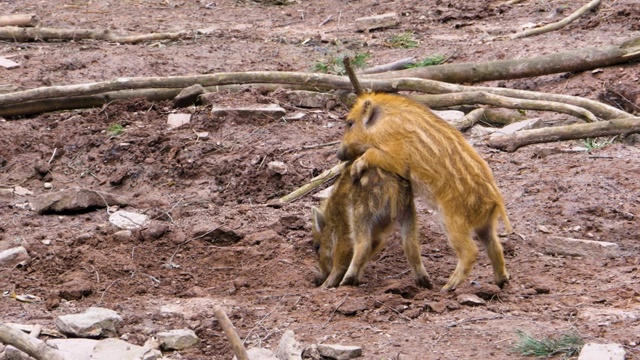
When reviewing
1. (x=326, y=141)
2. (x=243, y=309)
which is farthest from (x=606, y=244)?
(x=326, y=141)

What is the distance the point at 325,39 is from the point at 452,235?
327 inches

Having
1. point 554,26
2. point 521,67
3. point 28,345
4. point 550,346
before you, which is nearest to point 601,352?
point 550,346

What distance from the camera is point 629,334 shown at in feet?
18.4

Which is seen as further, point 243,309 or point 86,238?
point 86,238

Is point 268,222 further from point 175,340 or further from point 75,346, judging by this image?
point 75,346

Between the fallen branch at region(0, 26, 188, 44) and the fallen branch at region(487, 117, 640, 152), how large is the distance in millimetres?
6402

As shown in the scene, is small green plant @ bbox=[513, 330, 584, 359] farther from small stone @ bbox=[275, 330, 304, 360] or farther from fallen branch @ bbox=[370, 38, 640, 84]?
fallen branch @ bbox=[370, 38, 640, 84]

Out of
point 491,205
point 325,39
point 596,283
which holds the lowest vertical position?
point 325,39

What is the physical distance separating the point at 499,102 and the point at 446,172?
3510mm

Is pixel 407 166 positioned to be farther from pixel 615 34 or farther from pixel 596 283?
pixel 615 34

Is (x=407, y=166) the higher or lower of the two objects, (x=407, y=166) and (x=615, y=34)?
the higher

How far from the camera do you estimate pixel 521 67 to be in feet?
37.7

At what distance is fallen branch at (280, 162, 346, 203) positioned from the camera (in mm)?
9008

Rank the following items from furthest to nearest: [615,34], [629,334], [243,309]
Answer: [615,34] < [243,309] < [629,334]
